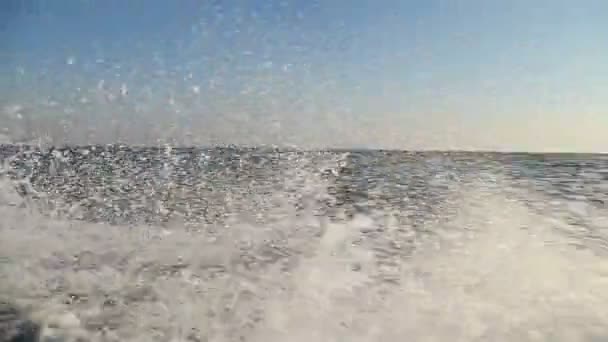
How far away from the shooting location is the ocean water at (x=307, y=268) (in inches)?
116

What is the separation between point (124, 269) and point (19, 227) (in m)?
2.39

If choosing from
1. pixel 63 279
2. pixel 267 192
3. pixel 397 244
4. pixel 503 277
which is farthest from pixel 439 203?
pixel 63 279

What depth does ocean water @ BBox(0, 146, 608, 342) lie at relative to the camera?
2945mm

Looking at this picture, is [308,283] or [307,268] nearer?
[308,283]

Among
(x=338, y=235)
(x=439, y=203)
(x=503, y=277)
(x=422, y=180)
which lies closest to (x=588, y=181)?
(x=422, y=180)

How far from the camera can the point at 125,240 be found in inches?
205

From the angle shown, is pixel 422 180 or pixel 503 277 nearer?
pixel 503 277

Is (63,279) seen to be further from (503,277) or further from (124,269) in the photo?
(503,277)

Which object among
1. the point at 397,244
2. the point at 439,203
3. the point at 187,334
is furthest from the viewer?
the point at 439,203

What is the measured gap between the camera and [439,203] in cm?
816

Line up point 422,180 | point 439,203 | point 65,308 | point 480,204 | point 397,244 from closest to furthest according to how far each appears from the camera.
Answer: point 65,308 → point 397,244 → point 480,204 → point 439,203 → point 422,180

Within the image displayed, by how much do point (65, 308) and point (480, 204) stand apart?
5903mm

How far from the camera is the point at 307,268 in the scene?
4.14 m

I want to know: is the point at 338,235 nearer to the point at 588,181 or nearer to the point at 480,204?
the point at 480,204
